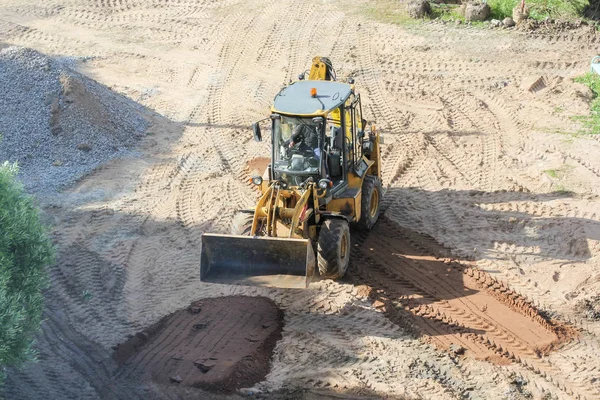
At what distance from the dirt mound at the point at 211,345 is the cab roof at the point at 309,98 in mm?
2905

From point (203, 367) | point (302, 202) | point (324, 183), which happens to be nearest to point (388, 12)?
point (324, 183)

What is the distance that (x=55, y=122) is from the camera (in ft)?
58.7

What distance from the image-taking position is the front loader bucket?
1130 cm

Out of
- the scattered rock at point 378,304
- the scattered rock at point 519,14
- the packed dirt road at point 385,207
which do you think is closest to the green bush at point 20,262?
the packed dirt road at point 385,207

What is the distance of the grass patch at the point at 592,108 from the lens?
58.3 ft

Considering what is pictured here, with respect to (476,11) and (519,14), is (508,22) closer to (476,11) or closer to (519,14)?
(519,14)

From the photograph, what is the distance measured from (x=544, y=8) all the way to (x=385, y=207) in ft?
37.8

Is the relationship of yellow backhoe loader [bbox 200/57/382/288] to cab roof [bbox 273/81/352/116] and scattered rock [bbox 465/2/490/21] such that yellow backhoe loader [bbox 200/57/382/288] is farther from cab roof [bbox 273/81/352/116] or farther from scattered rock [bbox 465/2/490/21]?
scattered rock [bbox 465/2/490/21]

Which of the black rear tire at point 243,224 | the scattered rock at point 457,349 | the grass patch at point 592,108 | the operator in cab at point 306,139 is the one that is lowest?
the scattered rock at point 457,349

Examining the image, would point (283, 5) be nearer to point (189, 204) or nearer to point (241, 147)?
point (241, 147)

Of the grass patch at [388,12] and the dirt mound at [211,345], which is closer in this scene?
the dirt mound at [211,345]

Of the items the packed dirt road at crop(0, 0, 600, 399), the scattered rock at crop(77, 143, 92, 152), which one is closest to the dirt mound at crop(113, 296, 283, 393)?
the packed dirt road at crop(0, 0, 600, 399)

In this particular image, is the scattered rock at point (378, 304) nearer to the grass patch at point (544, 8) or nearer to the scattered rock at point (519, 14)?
the scattered rock at point (519, 14)

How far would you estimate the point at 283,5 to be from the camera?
82.1ft
